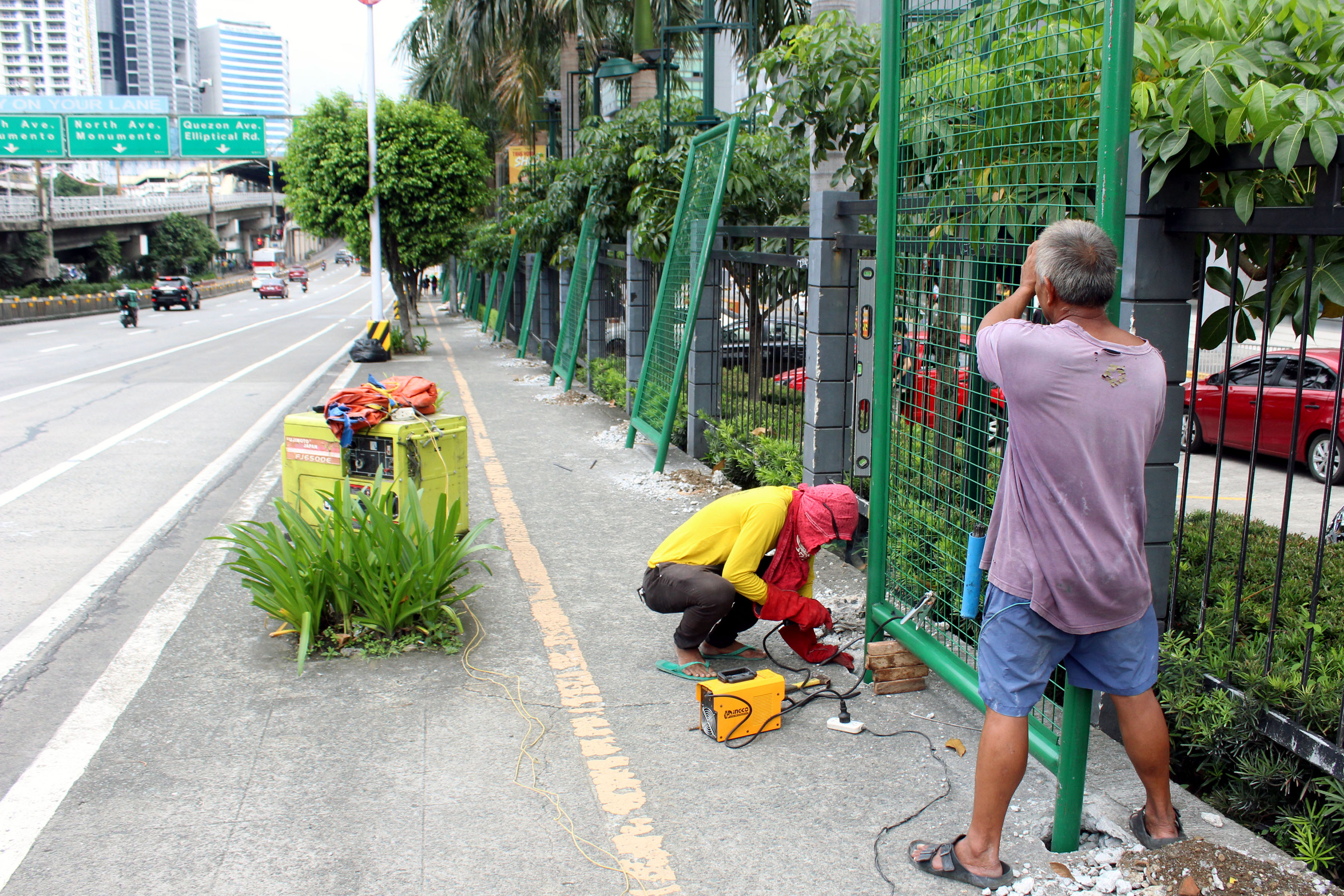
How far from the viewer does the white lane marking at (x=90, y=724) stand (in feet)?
11.8

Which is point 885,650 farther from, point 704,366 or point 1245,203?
point 704,366

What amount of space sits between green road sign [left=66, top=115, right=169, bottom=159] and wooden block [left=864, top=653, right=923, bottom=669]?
44.4m

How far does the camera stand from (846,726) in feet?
14.0

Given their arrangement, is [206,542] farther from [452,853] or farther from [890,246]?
[890,246]

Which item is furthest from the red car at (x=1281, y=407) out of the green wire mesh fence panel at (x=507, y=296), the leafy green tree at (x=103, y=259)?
the leafy green tree at (x=103, y=259)

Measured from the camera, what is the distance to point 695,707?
454 cm

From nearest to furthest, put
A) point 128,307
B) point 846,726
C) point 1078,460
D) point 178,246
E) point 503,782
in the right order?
point 1078,460, point 503,782, point 846,726, point 128,307, point 178,246

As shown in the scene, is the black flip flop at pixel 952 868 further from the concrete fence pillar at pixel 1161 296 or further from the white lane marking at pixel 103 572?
the white lane marking at pixel 103 572

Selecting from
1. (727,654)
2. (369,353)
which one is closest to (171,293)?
(369,353)

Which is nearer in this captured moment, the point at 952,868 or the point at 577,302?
the point at 952,868

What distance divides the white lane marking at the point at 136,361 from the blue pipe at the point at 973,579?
15.6 m

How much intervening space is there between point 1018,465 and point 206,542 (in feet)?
20.4

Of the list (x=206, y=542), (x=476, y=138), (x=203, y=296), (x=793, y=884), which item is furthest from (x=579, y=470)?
(x=203, y=296)

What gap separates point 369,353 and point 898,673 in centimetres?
1772
